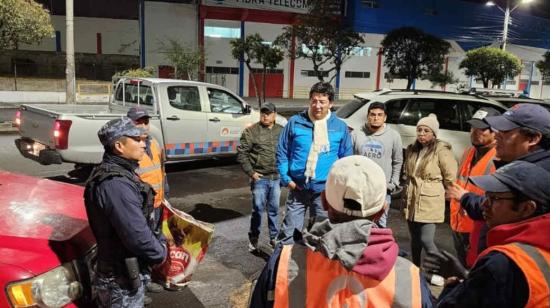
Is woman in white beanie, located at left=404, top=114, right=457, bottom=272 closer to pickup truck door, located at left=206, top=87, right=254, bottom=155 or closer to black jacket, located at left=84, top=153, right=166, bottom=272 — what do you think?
black jacket, located at left=84, top=153, right=166, bottom=272

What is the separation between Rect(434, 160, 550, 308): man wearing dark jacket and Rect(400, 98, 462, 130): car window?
5722 mm

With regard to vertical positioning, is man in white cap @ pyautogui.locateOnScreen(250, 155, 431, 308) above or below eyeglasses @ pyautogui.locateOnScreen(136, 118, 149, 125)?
below

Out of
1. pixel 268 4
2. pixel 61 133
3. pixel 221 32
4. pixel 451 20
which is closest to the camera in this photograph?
pixel 61 133

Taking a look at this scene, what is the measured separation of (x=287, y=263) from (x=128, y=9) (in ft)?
101

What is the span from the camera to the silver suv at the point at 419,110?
7.27 m

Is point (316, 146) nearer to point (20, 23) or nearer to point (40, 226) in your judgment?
point (40, 226)

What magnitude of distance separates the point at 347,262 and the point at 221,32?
30685 millimetres

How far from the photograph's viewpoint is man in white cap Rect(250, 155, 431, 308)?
60.1 inches

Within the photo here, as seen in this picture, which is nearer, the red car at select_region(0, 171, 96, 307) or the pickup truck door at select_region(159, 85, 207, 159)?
the red car at select_region(0, 171, 96, 307)

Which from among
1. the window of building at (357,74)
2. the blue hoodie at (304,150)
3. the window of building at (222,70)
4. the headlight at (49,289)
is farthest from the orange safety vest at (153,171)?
the window of building at (357,74)

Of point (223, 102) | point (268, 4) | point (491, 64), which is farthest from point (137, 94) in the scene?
point (268, 4)

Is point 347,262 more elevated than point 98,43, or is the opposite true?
point 98,43

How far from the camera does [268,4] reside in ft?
104

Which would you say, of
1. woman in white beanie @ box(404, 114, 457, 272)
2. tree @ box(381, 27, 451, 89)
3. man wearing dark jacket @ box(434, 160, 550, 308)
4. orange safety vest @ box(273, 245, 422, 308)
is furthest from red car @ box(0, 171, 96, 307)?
tree @ box(381, 27, 451, 89)
